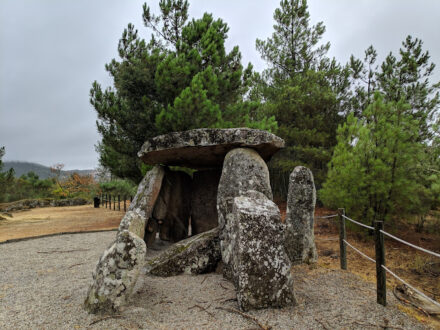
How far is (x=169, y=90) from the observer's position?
868 cm

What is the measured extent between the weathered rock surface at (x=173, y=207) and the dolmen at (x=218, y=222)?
23 millimetres

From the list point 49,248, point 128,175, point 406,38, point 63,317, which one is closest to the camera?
point 63,317

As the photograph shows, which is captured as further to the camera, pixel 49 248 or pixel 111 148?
pixel 111 148

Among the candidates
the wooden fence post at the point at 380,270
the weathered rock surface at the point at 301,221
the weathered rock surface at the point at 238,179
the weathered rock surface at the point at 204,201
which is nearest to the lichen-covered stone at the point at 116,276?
the weathered rock surface at the point at 238,179

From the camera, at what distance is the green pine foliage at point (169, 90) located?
26.0ft

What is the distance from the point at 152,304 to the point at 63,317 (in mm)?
923

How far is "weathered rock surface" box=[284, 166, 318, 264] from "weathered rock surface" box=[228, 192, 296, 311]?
1.98m

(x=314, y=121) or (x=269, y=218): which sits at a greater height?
(x=314, y=121)

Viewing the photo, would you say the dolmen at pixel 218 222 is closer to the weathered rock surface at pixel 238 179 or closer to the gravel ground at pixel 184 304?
the weathered rock surface at pixel 238 179

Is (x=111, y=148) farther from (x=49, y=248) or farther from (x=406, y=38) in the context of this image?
(x=406, y=38)

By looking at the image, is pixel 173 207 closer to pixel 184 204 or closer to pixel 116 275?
pixel 184 204

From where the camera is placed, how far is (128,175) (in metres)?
10.0

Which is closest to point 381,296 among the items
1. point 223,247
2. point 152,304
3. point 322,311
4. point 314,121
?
point 322,311

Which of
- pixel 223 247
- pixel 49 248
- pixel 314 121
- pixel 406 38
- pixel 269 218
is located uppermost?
pixel 406 38
